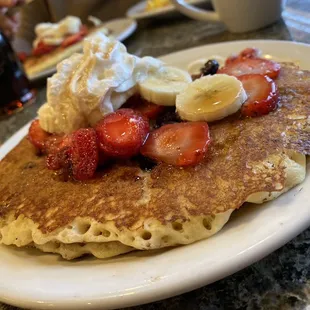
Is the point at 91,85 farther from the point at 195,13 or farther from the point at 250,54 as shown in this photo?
the point at 195,13

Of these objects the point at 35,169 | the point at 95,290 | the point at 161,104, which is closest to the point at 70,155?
the point at 35,169

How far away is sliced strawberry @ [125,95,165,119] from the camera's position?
1229 mm

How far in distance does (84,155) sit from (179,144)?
243 mm

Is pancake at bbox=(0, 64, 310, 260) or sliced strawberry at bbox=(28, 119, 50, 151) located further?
sliced strawberry at bbox=(28, 119, 50, 151)

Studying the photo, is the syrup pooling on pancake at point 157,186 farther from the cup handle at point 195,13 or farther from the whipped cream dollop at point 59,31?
the whipped cream dollop at point 59,31

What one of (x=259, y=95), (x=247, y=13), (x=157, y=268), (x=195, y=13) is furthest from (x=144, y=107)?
(x=195, y=13)

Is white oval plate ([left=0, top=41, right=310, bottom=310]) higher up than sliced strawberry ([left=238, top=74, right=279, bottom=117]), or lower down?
lower down

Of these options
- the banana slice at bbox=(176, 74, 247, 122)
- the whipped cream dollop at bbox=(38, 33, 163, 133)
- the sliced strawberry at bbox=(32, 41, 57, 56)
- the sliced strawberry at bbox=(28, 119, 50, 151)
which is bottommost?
the sliced strawberry at bbox=(32, 41, 57, 56)

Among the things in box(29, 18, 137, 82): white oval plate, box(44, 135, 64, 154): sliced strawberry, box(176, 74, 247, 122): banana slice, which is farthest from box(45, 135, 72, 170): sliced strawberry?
box(29, 18, 137, 82): white oval plate

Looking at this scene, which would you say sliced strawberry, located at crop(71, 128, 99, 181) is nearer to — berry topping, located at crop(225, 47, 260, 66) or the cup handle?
berry topping, located at crop(225, 47, 260, 66)

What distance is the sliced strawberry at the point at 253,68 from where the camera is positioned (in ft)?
4.17

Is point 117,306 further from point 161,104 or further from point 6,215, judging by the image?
point 161,104

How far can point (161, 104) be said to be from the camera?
4.10 feet

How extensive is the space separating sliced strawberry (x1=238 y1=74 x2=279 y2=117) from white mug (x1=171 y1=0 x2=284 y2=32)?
3.97 feet
